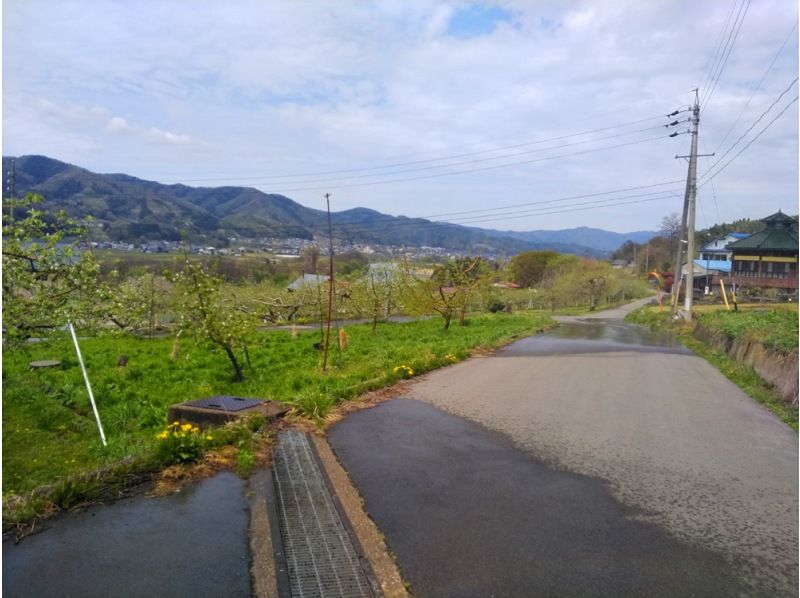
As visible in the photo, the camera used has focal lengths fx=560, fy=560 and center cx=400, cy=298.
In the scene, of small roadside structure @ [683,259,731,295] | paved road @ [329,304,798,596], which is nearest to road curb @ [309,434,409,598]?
paved road @ [329,304,798,596]

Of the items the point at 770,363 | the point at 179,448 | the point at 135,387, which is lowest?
the point at 135,387

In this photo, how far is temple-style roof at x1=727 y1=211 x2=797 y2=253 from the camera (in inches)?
1674

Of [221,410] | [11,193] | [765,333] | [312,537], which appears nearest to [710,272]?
[765,333]

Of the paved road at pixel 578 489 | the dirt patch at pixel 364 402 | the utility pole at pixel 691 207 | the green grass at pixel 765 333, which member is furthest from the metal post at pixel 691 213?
the dirt patch at pixel 364 402

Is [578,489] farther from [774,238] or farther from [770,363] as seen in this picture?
[774,238]

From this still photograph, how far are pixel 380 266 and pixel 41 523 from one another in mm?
24073

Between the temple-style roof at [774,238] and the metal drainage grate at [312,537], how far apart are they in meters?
47.5

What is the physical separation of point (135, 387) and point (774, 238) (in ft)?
155

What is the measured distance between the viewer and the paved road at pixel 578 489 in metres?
3.77

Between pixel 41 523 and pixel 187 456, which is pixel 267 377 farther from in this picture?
pixel 41 523

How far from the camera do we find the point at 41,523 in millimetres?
4098

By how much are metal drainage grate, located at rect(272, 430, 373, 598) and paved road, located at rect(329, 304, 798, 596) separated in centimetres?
35

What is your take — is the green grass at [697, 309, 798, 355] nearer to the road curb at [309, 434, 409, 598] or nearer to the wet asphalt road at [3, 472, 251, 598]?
the road curb at [309, 434, 409, 598]

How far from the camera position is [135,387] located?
11.8m
